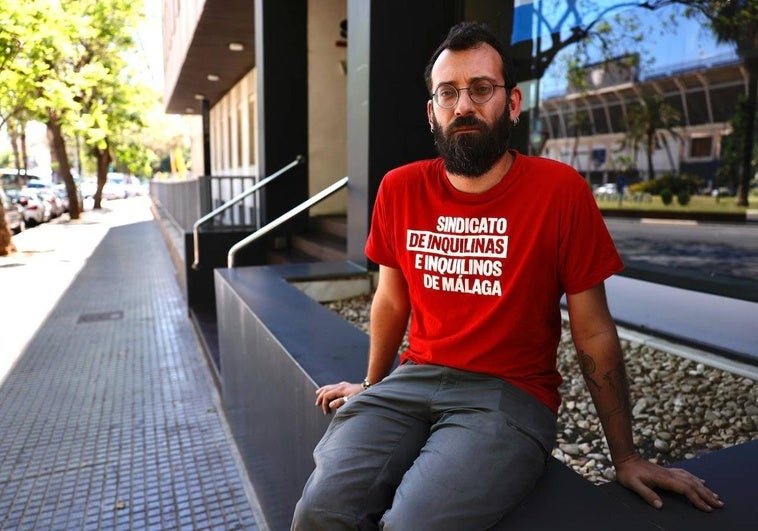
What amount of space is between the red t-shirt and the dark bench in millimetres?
366

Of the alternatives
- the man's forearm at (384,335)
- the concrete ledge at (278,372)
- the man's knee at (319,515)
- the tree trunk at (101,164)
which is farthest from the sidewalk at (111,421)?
the tree trunk at (101,164)

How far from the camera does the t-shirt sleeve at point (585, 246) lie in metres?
1.62

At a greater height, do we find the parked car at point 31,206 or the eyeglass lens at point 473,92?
the eyeglass lens at point 473,92

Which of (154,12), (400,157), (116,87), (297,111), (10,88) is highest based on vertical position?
(154,12)

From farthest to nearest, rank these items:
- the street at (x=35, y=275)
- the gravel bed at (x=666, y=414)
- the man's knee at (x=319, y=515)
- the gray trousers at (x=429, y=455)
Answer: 1. the street at (x=35, y=275)
2. the gravel bed at (x=666, y=414)
3. the man's knee at (x=319, y=515)
4. the gray trousers at (x=429, y=455)

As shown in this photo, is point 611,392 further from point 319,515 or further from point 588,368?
point 319,515

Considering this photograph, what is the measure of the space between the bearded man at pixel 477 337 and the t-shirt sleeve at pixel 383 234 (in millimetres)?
20

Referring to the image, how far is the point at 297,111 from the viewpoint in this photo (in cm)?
914

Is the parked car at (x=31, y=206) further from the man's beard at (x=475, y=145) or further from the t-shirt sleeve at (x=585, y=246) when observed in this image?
the t-shirt sleeve at (x=585, y=246)

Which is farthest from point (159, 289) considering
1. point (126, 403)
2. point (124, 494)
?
point (124, 494)

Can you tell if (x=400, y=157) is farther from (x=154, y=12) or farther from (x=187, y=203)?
(x=154, y=12)

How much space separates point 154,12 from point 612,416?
103 feet

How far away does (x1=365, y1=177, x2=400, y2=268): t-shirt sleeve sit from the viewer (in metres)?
2.01

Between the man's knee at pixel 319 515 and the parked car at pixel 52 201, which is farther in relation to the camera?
the parked car at pixel 52 201
